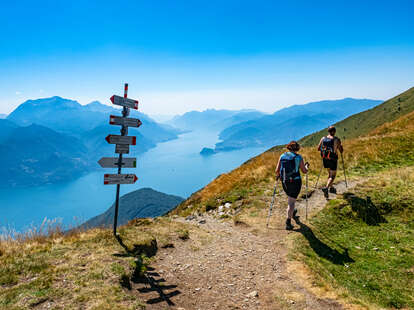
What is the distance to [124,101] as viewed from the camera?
785 cm

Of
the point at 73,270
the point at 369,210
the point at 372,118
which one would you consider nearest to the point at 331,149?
the point at 369,210

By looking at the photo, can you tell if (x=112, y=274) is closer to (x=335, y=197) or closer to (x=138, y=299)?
(x=138, y=299)

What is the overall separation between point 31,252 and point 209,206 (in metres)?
8.72

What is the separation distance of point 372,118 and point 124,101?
473 ft

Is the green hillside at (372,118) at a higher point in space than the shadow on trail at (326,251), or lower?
higher

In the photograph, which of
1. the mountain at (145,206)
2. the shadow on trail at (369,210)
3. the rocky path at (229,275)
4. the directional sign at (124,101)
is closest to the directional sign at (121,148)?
the directional sign at (124,101)

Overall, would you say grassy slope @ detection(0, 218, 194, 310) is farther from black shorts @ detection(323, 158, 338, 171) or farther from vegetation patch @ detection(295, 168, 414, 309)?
black shorts @ detection(323, 158, 338, 171)

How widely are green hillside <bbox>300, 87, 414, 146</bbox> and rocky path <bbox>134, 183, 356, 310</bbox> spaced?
112594mm

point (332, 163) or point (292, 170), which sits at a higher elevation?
point (332, 163)

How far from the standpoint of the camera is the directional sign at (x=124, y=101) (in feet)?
24.8

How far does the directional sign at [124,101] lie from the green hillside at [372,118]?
114629 mm

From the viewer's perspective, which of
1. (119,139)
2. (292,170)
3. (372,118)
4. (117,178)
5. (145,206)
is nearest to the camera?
(119,139)

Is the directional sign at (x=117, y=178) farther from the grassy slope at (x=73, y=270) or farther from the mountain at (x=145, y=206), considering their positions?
the mountain at (x=145, y=206)

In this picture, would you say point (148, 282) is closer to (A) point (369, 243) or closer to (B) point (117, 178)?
(B) point (117, 178)
